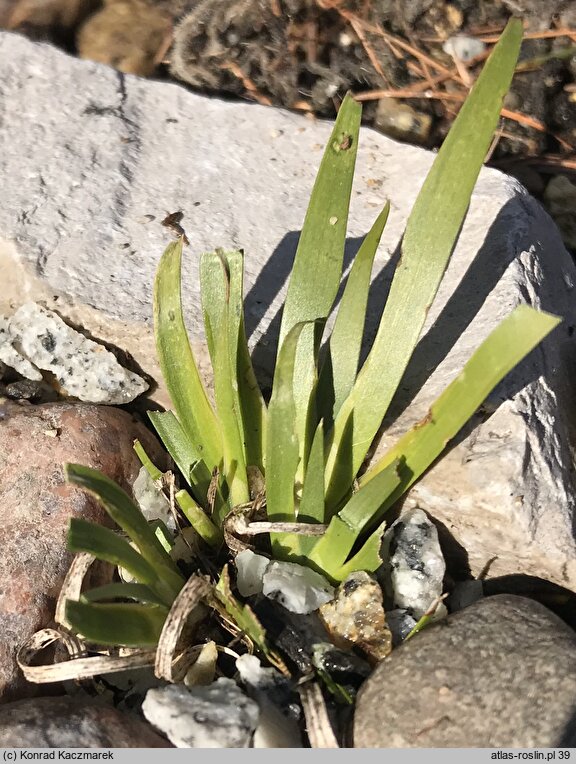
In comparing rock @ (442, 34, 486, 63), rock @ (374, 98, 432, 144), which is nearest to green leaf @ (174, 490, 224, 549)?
rock @ (374, 98, 432, 144)

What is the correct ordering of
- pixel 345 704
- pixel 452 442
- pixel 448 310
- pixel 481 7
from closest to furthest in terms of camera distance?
1. pixel 345 704
2. pixel 452 442
3. pixel 448 310
4. pixel 481 7

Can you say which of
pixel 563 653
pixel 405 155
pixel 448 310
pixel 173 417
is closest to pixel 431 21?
pixel 405 155

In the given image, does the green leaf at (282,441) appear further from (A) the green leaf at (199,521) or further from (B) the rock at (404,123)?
(B) the rock at (404,123)

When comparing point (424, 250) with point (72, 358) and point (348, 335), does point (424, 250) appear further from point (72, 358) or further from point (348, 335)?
point (72, 358)

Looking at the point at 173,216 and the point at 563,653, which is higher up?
the point at 173,216

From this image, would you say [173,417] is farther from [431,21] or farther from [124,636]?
[431,21]

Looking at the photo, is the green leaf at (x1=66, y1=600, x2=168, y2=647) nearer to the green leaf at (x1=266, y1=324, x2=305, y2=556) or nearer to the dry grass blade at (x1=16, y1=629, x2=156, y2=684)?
the dry grass blade at (x1=16, y1=629, x2=156, y2=684)

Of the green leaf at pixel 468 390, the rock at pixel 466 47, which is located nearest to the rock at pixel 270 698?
the green leaf at pixel 468 390
